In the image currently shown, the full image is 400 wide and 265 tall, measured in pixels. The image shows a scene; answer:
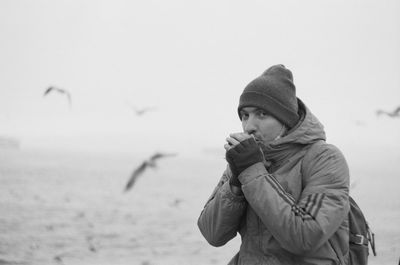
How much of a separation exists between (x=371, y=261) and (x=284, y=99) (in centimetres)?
620

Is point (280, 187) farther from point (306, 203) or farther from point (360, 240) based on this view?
point (360, 240)

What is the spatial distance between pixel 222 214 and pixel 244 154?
11.3 inches

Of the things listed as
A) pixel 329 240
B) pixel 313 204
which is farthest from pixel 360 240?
pixel 313 204

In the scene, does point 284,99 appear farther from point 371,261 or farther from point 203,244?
point 203,244

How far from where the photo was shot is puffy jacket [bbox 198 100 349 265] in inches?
74.0

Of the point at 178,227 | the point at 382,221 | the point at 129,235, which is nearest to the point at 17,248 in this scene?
the point at 129,235

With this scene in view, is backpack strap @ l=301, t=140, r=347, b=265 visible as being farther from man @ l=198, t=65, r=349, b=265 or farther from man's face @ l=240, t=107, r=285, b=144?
man's face @ l=240, t=107, r=285, b=144

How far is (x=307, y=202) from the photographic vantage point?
1.92 metres

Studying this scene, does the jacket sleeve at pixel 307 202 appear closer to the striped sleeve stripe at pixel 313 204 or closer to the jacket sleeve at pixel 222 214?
the striped sleeve stripe at pixel 313 204

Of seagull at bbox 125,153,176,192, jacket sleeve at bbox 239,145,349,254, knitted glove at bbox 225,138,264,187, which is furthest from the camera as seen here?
seagull at bbox 125,153,176,192

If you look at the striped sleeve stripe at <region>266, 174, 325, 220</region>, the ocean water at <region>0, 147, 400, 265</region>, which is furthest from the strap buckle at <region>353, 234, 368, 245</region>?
the ocean water at <region>0, 147, 400, 265</region>

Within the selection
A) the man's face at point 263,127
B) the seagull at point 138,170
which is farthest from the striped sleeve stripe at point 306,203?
the seagull at point 138,170

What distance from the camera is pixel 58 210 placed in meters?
13.6

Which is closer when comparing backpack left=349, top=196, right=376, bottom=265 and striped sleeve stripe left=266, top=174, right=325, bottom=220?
striped sleeve stripe left=266, top=174, right=325, bottom=220
